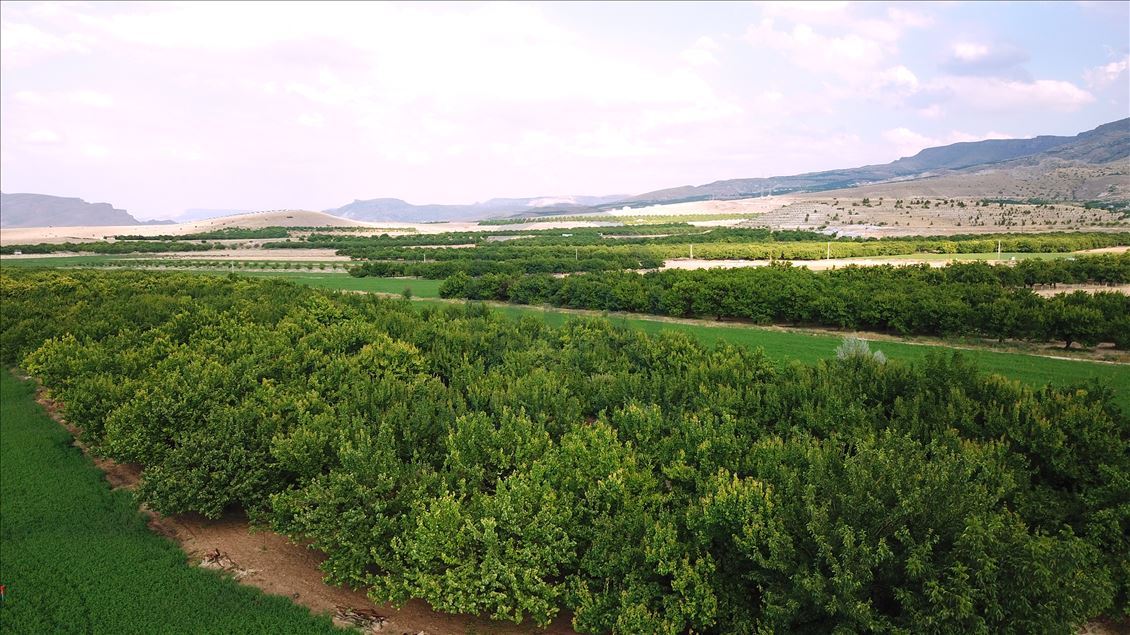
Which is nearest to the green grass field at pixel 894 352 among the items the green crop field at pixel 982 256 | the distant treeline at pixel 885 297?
the distant treeline at pixel 885 297

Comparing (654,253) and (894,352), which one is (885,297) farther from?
(654,253)

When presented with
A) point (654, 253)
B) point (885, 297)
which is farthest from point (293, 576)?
point (654, 253)

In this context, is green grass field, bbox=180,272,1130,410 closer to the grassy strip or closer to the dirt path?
the grassy strip

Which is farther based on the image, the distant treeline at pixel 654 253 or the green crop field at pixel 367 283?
the green crop field at pixel 367 283

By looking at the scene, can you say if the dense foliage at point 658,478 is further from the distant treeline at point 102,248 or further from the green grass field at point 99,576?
the distant treeline at point 102,248

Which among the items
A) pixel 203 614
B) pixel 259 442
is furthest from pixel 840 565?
pixel 259 442

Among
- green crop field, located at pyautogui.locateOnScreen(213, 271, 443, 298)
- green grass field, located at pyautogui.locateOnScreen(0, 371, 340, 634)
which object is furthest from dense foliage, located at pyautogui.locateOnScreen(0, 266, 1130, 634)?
green crop field, located at pyautogui.locateOnScreen(213, 271, 443, 298)
